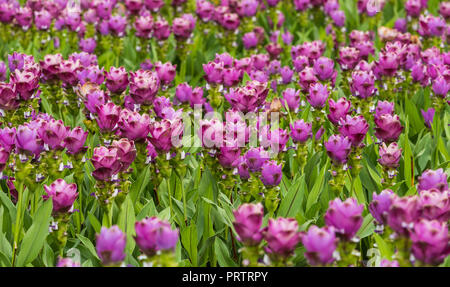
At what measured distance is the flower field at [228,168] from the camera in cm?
281

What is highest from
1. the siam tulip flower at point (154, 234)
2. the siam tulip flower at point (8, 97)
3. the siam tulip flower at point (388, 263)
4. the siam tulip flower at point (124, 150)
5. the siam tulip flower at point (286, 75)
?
the siam tulip flower at point (286, 75)

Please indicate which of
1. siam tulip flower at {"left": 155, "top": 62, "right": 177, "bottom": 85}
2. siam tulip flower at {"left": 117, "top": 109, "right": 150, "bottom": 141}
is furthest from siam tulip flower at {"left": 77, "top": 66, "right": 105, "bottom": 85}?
siam tulip flower at {"left": 117, "top": 109, "right": 150, "bottom": 141}

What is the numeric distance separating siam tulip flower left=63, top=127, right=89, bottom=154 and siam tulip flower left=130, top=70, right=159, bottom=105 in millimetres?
750

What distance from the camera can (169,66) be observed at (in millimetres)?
5438

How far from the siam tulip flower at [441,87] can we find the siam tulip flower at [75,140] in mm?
2787

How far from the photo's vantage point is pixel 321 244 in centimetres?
265

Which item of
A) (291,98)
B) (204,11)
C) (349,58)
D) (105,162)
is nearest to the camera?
(105,162)

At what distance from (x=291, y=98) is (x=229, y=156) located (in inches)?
54.9

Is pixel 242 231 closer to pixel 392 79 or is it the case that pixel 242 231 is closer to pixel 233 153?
pixel 233 153

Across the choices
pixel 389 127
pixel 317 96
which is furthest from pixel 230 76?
pixel 389 127

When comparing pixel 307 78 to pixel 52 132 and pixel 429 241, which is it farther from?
pixel 429 241

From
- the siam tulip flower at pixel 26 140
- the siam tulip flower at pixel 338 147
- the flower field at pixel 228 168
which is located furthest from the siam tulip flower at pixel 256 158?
the siam tulip flower at pixel 26 140

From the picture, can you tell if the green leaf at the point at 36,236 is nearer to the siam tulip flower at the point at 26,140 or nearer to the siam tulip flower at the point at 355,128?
the siam tulip flower at the point at 26,140
